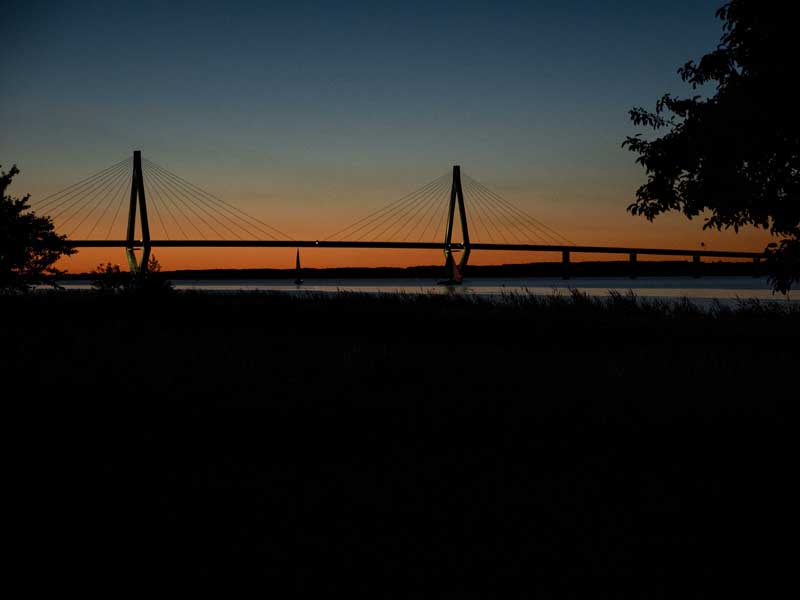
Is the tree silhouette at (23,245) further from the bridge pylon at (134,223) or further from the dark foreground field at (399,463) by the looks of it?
the bridge pylon at (134,223)

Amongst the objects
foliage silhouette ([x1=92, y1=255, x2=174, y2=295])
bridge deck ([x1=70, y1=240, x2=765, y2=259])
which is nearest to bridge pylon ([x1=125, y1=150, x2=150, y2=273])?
bridge deck ([x1=70, y1=240, x2=765, y2=259])

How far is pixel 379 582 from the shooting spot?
3.56 metres

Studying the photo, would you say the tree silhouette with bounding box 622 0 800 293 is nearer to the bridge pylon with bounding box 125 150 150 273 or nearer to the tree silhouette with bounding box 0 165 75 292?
the tree silhouette with bounding box 0 165 75 292

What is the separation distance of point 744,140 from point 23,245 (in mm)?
17230

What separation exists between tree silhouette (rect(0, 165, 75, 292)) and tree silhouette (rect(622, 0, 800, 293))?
15.0 m

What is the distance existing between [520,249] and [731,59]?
59277mm

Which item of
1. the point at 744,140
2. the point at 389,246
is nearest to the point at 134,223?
the point at 389,246

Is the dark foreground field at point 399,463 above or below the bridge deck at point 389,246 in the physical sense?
below

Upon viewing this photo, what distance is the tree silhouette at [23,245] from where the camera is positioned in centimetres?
1798

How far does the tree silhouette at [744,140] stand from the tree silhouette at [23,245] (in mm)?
15045

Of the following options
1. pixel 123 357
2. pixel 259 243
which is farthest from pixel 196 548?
pixel 259 243

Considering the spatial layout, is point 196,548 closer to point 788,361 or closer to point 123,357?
point 123,357

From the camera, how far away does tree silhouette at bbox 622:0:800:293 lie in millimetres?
12672

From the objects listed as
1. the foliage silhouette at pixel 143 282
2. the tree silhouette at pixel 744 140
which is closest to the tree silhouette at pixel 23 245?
the foliage silhouette at pixel 143 282
